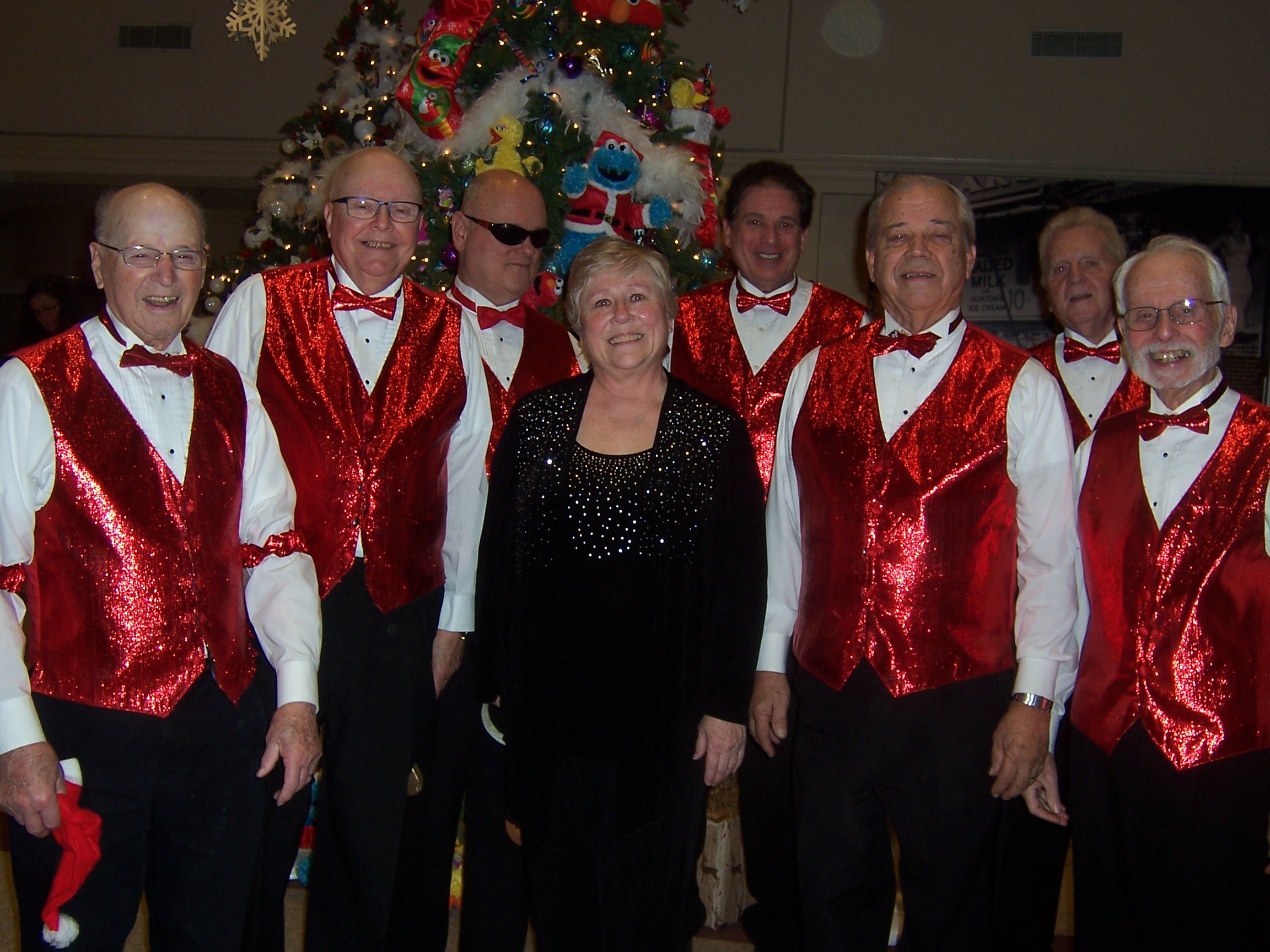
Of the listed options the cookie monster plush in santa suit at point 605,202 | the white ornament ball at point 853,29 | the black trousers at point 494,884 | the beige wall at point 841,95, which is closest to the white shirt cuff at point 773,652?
the black trousers at point 494,884

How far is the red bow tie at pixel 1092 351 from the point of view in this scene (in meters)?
2.70

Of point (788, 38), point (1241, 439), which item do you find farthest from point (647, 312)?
point (788, 38)

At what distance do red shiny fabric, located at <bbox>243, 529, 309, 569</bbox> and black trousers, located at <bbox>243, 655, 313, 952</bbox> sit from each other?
0.22m

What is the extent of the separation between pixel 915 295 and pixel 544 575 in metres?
0.92

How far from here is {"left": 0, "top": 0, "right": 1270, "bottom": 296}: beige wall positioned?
6.18m

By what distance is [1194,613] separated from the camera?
1780 millimetres

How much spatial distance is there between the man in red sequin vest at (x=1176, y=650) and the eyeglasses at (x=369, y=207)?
1514 millimetres

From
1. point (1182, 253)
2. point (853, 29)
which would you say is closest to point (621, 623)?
point (1182, 253)

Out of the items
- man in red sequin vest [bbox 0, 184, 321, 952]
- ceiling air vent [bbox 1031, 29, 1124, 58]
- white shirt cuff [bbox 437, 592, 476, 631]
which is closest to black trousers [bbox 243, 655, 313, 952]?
man in red sequin vest [bbox 0, 184, 321, 952]

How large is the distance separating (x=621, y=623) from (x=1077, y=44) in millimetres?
6010

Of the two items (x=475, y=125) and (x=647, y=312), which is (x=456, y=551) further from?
(x=475, y=125)

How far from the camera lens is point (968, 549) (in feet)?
6.18

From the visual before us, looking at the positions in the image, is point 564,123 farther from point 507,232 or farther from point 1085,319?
point 1085,319

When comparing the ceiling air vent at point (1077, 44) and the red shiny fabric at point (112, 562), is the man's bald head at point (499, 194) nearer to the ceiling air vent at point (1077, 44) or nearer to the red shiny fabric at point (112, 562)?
the red shiny fabric at point (112, 562)
